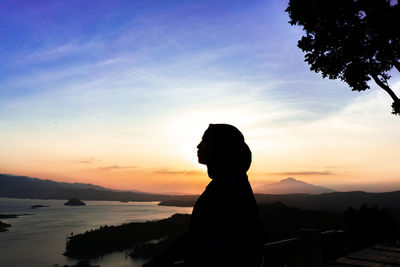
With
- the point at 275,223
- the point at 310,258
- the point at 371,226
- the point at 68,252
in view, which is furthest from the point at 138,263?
the point at 310,258

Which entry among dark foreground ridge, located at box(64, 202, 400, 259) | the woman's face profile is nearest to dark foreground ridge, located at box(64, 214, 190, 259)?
dark foreground ridge, located at box(64, 202, 400, 259)

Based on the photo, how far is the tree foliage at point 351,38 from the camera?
9742 mm

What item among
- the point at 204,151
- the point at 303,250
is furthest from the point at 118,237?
the point at 204,151

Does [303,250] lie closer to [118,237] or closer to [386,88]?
[386,88]

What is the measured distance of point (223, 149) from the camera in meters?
2.19

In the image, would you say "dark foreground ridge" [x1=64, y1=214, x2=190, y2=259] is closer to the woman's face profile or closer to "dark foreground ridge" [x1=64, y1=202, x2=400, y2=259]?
"dark foreground ridge" [x1=64, y1=202, x2=400, y2=259]

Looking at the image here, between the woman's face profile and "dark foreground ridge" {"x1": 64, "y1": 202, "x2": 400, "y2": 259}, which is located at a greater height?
the woman's face profile

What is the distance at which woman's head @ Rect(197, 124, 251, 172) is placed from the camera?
7.16 ft

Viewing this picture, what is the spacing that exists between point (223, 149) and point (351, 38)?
10.2m

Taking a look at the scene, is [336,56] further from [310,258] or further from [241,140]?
[241,140]

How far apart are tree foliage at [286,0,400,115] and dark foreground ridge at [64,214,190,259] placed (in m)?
104

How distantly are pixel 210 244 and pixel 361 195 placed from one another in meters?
217

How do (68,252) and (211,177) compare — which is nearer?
(211,177)

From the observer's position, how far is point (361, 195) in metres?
194
